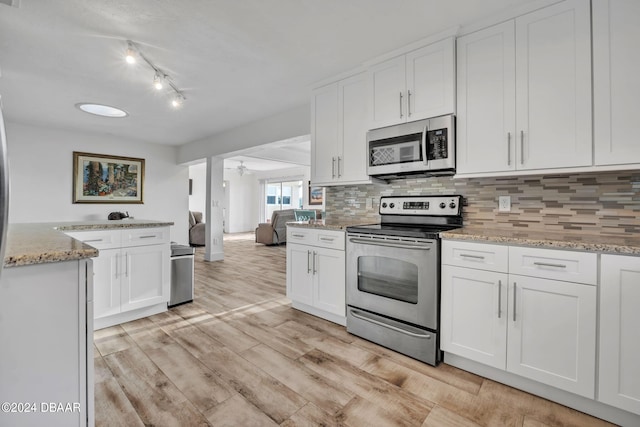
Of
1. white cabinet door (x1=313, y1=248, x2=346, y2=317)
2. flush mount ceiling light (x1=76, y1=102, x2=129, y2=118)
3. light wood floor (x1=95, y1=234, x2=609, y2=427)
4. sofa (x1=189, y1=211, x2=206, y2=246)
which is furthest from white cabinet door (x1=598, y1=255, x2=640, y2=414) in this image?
sofa (x1=189, y1=211, x2=206, y2=246)

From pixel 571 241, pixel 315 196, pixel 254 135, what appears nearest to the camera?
pixel 571 241

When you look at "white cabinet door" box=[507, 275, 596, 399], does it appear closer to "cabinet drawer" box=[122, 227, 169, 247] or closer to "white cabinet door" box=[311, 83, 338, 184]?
"white cabinet door" box=[311, 83, 338, 184]

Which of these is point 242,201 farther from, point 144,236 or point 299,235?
point 299,235

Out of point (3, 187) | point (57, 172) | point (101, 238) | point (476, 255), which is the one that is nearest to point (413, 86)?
point (476, 255)

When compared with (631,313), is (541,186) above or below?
above

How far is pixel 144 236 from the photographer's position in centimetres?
269

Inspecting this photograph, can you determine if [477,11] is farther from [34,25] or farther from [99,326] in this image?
[99,326]

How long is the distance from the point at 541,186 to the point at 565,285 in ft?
2.65

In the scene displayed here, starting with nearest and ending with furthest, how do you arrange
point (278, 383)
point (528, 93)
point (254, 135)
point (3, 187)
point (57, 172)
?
point (3, 187) → point (278, 383) → point (528, 93) → point (254, 135) → point (57, 172)

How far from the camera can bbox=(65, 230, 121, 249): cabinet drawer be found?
2.36 metres

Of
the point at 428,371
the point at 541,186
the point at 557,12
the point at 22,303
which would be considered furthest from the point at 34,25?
the point at 541,186

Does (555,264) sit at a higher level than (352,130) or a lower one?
lower

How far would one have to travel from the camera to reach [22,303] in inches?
39.7

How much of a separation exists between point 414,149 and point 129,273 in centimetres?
265
